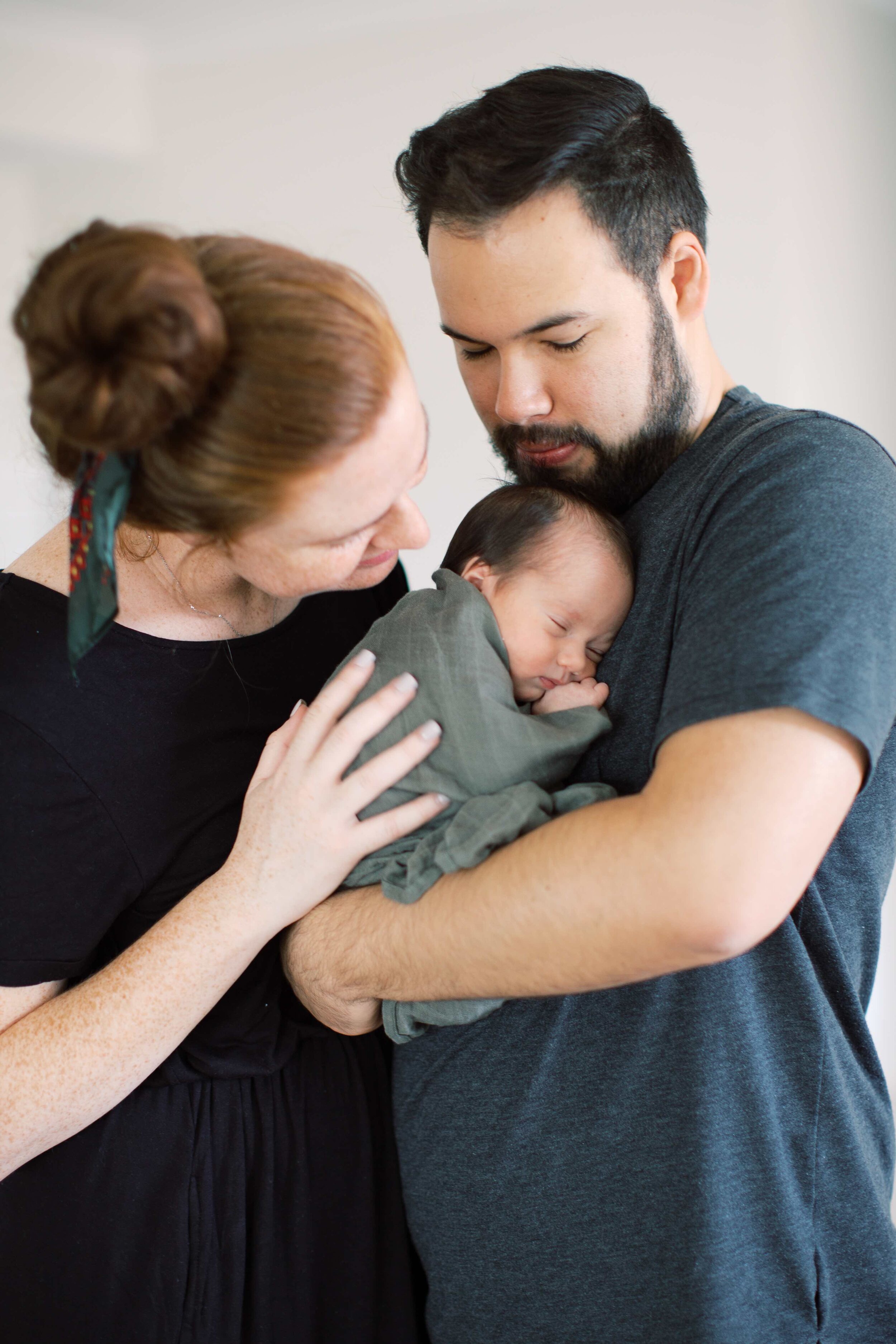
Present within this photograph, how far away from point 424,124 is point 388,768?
189 cm

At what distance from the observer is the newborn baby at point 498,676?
1143mm

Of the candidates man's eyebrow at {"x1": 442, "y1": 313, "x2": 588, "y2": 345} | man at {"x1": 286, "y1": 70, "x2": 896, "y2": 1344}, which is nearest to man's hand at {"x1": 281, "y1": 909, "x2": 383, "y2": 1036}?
man at {"x1": 286, "y1": 70, "x2": 896, "y2": 1344}

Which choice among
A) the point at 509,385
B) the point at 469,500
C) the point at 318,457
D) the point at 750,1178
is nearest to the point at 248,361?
the point at 318,457

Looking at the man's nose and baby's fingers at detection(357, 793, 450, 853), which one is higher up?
the man's nose

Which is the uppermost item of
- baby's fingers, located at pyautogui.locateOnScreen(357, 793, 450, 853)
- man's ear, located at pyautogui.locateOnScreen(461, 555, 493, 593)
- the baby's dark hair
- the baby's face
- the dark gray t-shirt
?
the baby's dark hair

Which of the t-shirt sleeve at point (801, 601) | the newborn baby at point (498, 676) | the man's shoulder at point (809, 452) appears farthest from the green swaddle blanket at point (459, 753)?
the man's shoulder at point (809, 452)

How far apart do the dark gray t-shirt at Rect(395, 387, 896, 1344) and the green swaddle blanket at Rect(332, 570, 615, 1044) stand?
0.22ft

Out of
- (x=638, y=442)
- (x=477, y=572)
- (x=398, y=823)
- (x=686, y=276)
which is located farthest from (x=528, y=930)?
(x=686, y=276)

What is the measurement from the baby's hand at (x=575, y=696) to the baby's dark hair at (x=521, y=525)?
0.55 ft

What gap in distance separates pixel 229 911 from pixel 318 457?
540mm

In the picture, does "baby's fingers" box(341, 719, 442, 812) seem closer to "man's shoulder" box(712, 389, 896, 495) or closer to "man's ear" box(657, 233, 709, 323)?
"man's shoulder" box(712, 389, 896, 495)

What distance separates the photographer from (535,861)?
0.98 metres

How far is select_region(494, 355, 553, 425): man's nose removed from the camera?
135 cm

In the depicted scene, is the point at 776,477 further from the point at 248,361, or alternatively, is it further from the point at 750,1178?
the point at 750,1178
